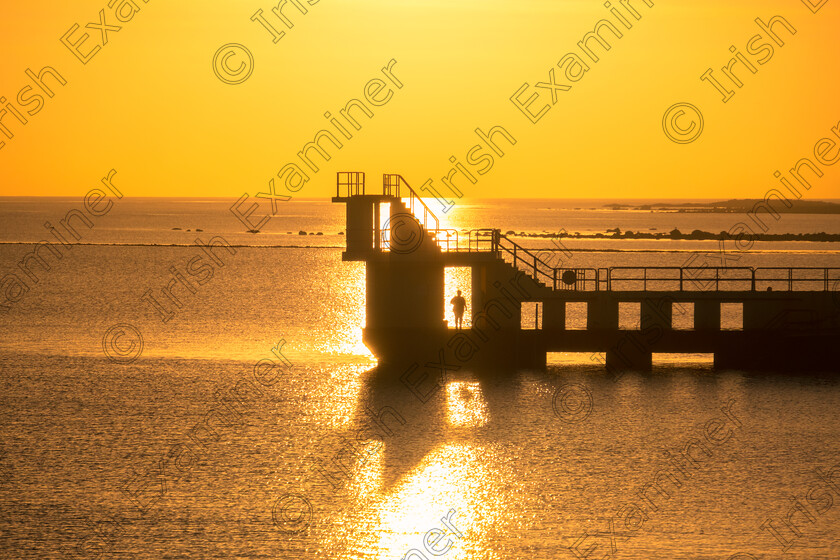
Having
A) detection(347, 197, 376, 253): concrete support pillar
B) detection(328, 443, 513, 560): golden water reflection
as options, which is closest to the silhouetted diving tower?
detection(347, 197, 376, 253): concrete support pillar

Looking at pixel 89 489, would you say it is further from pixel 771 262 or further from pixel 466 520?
pixel 771 262

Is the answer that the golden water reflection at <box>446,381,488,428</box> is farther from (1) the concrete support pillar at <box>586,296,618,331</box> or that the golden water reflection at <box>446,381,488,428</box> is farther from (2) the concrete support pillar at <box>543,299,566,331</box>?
(1) the concrete support pillar at <box>586,296,618,331</box>

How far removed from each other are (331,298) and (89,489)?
230 feet

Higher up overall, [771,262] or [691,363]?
[771,262]

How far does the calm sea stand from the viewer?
92.2 feet

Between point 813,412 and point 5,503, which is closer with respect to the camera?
point 5,503

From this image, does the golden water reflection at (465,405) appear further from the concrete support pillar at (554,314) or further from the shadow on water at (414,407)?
the concrete support pillar at (554,314)

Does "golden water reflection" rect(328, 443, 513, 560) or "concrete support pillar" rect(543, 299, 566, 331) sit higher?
"concrete support pillar" rect(543, 299, 566, 331)

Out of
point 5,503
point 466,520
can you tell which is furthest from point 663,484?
point 5,503

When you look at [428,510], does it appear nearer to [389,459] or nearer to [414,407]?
[389,459]

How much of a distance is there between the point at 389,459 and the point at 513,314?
16.7 meters

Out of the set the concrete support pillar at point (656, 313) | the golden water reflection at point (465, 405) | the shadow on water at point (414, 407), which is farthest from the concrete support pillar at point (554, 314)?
the golden water reflection at point (465, 405)

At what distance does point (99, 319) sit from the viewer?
79.1 metres

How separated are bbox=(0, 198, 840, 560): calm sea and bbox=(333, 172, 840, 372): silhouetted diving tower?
1234mm
